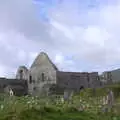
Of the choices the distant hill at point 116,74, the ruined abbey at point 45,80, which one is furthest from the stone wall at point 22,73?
the distant hill at point 116,74

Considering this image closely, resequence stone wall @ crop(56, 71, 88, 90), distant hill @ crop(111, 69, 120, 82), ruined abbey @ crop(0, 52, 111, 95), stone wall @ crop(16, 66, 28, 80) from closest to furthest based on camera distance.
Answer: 1. ruined abbey @ crop(0, 52, 111, 95)
2. stone wall @ crop(56, 71, 88, 90)
3. stone wall @ crop(16, 66, 28, 80)
4. distant hill @ crop(111, 69, 120, 82)

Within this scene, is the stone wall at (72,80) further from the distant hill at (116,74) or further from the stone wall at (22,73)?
the distant hill at (116,74)

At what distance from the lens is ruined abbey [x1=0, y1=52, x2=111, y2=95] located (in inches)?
3194

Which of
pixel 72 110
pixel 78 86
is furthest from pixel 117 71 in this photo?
pixel 72 110

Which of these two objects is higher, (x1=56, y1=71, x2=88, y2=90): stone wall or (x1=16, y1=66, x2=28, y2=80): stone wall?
(x1=16, y1=66, x2=28, y2=80): stone wall

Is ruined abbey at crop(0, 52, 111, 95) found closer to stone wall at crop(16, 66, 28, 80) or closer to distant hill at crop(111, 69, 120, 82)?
stone wall at crop(16, 66, 28, 80)

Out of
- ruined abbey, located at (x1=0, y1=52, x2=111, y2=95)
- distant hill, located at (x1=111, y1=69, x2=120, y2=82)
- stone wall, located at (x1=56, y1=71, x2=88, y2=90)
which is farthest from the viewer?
distant hill, located at (x1=111, y1=69, x2=120, y2=82)

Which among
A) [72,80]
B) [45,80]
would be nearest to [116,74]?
[72,80]

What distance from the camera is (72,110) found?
2188 centimetres

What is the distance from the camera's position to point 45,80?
86.4 m

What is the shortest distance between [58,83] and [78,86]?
4.07 meters

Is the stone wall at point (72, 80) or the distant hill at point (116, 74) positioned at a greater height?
the distant hill at point (116, 74)

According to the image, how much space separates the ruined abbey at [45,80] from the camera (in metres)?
81.1

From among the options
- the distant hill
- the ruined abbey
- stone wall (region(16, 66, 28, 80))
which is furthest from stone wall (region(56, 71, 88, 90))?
the distant hill
